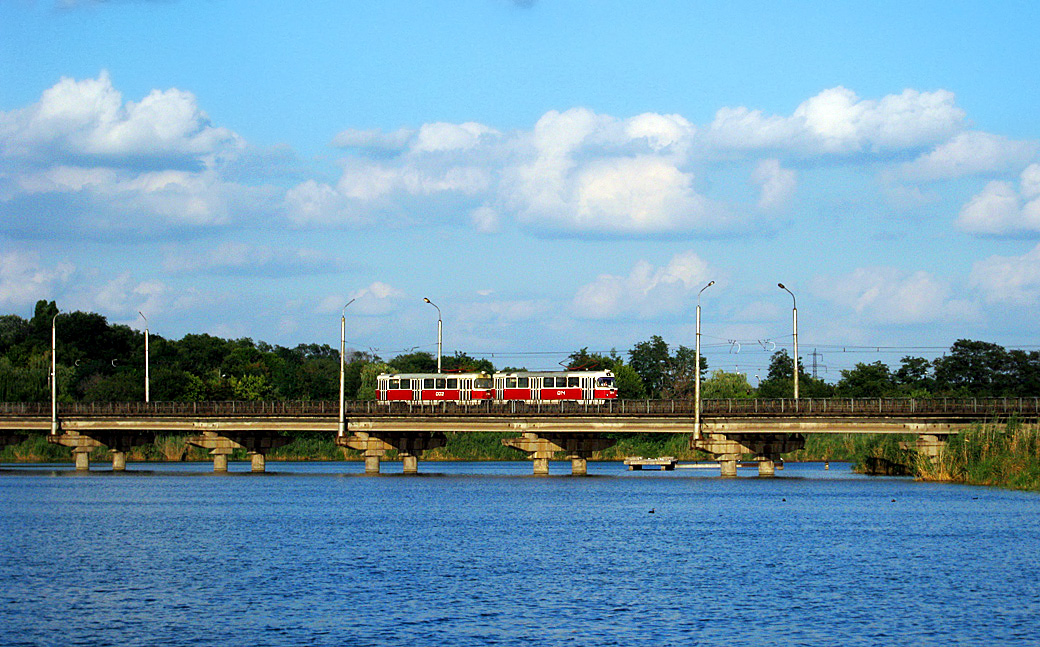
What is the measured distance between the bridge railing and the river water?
27.2 ft

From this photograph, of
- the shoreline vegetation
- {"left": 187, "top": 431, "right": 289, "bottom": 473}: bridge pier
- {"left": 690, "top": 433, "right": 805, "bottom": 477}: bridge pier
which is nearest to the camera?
the shoreline vegetation

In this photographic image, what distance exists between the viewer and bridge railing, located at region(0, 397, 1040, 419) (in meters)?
107

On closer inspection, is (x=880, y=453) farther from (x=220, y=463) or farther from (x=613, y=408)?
(x=220, y=463)

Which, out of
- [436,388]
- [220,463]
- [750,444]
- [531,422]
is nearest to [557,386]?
[531,422]

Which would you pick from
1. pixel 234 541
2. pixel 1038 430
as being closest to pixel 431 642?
pixel 234 541

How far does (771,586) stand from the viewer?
50.8 meters

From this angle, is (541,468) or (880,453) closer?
(541,468)

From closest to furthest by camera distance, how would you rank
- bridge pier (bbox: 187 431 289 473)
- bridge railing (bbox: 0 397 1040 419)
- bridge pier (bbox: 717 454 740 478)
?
Answer: 1. bridge railing (bbox: 0 397 1040 419)
2. bridge pier (bbox: 717 454 740 478)
3. bridge pier (bbox: 187 431 289 473)

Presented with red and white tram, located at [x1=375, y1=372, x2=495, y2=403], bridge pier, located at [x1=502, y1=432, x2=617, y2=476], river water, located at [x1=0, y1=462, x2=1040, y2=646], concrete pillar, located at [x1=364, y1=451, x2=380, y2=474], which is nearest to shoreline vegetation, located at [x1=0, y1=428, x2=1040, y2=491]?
river water, located at [x1=0, y1=462, x2=1040, y2=646]

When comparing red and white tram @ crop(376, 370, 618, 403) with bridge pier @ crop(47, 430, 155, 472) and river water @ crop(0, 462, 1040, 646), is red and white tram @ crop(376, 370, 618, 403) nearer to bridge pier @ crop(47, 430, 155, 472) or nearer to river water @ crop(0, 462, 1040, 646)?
river water @ crop(0, 462, 1040, 646)

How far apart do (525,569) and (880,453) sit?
84.8 m

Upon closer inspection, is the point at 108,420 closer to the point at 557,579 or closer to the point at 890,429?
the point at 890,429

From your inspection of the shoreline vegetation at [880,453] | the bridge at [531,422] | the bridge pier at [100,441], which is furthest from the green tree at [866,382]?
the bridge pier at [100,441]

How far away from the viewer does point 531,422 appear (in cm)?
12025
